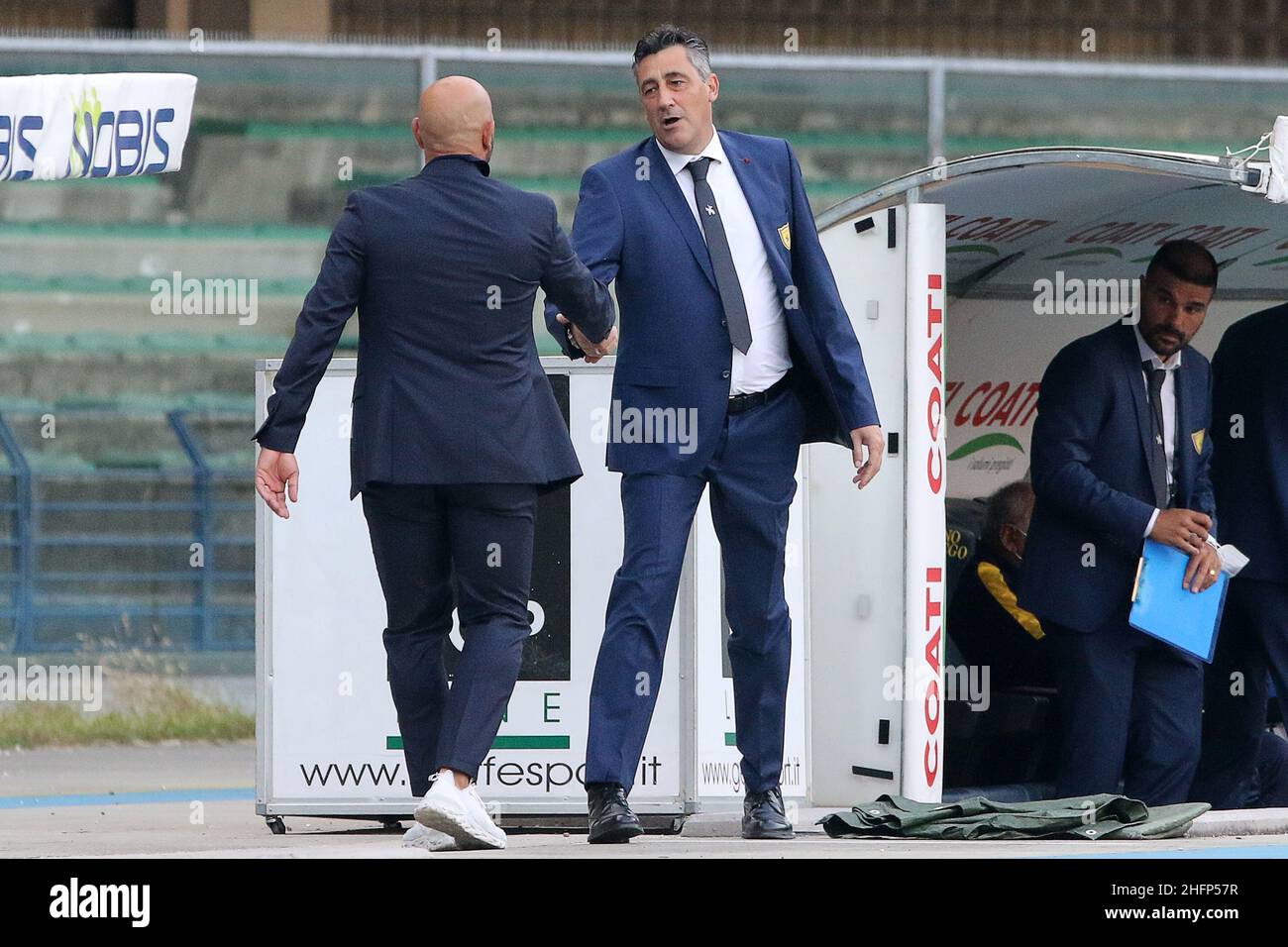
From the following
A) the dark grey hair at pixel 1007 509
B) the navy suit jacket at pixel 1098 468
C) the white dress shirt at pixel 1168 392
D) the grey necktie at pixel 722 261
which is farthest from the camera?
the dark grey hair at pixel 1007 509

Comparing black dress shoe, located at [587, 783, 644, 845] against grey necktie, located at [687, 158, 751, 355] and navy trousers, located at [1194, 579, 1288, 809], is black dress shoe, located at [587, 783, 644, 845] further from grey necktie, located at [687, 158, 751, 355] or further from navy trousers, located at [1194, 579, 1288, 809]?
navy trousers, located at [1194, 579, 1288, 809]

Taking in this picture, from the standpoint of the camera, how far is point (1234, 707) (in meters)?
8.32

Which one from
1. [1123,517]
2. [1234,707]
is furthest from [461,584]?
[1234,707]

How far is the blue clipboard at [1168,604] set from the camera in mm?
7543

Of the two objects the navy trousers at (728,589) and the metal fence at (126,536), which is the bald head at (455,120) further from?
the metal fence at (126,536)

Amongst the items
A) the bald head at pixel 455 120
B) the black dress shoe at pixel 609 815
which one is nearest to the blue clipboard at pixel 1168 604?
the black dress shoe at pixel 609 815

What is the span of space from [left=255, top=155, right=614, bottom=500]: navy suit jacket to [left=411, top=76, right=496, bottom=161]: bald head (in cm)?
8

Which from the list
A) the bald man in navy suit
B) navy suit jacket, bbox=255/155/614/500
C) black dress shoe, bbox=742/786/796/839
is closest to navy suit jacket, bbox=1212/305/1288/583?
black dress shoe, bbox=742/786/796/839

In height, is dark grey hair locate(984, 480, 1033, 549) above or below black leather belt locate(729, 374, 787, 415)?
below

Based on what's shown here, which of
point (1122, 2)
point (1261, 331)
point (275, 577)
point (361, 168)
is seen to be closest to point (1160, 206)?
point (1261, 331)

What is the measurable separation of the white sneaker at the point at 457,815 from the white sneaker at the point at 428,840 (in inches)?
1.1

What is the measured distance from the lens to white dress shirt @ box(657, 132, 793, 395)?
6.17 m

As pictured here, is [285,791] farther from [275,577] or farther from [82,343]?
[82,343]
